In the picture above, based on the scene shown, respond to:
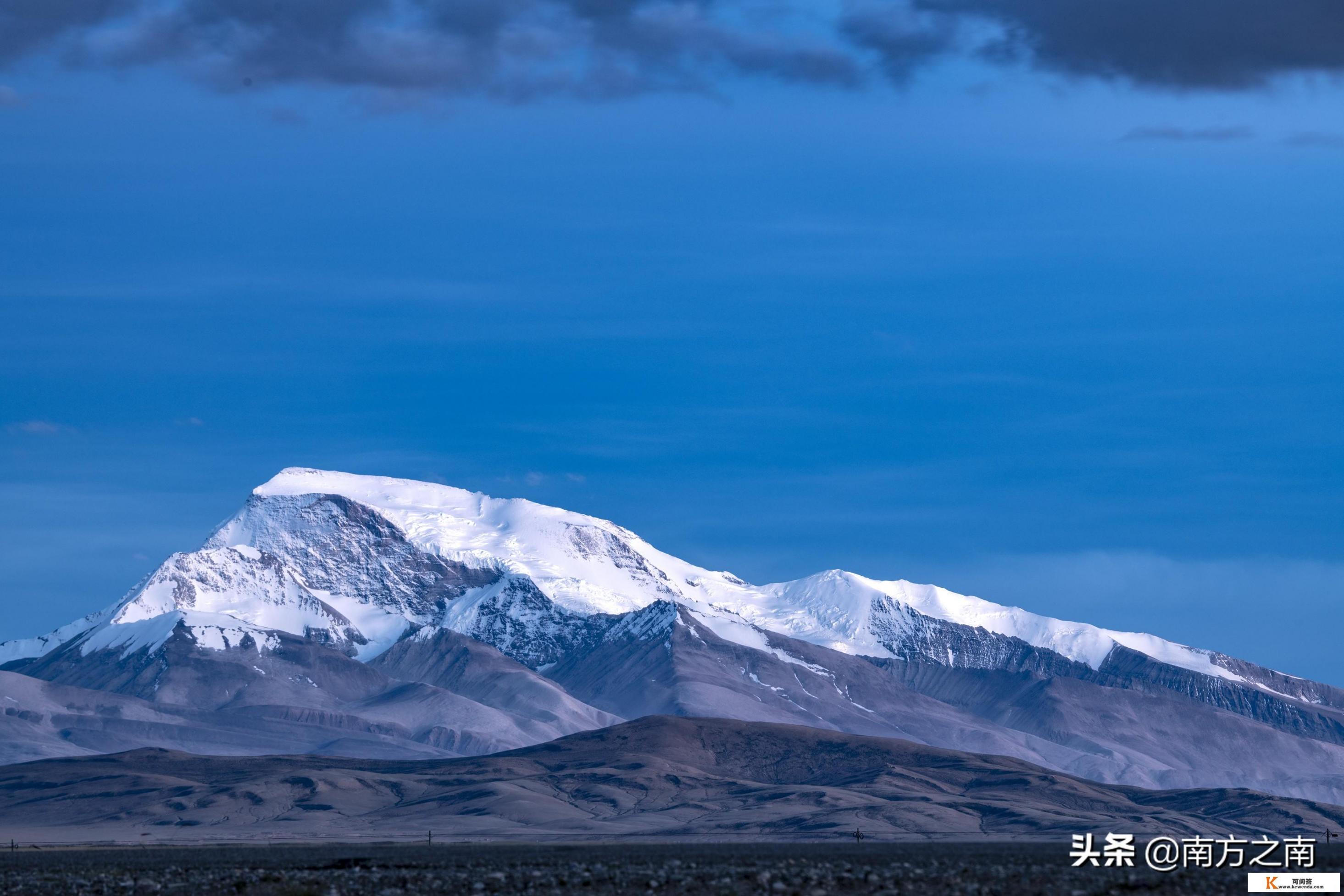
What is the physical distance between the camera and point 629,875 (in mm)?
68562

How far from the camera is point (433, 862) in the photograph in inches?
3492

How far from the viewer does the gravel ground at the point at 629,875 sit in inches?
2399

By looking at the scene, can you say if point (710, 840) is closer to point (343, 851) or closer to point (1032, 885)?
point (343, 851)

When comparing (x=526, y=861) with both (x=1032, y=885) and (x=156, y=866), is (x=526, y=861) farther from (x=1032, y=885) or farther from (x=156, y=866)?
(x=1032, y=885)

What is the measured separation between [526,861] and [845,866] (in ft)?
71.3

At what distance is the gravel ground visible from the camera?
200ft

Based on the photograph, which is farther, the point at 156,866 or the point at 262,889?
the point at 156,866

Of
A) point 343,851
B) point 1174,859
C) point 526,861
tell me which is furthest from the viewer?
point 343,851

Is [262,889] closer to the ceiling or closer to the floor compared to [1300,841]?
closer to the floor

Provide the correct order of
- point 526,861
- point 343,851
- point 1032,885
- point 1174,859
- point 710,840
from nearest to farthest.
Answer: point 1032,885, point 1174,859, point 526,861, point 343,851, point 710,840

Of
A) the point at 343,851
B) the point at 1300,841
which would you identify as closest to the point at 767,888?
the point at 1300,841

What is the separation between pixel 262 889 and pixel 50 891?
25.4 feet

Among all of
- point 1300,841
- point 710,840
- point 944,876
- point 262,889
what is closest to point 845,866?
point 944,876

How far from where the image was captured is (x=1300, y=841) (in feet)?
231
